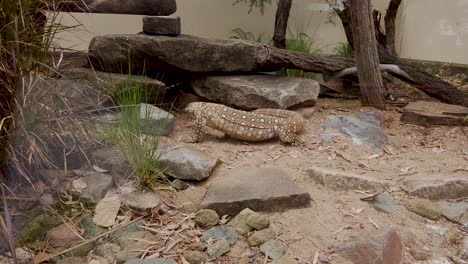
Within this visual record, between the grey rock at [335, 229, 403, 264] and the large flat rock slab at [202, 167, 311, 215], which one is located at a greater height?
the large flat rock slab at [202, 167, 311, 215]

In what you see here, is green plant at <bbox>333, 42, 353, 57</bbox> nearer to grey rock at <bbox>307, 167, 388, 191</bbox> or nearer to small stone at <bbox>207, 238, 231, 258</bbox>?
grey rock at <bbox>307, 167, 388, 191</bbox>

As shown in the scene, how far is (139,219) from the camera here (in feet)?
9.34

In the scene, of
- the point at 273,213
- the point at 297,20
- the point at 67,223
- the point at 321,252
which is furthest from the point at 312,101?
the point at 67,223

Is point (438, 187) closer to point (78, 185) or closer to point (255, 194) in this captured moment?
point (255, 194)

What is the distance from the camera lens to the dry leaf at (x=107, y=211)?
2.80 meters

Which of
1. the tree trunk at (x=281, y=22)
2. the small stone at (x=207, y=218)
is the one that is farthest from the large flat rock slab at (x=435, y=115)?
→ the small stone at (x=207, y=218)

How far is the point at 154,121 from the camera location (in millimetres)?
3816

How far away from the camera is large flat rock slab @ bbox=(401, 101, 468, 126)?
433cm

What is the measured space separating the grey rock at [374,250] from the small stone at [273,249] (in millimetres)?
279

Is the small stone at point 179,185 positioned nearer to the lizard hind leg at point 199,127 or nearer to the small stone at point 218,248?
the small stone at point 218,248

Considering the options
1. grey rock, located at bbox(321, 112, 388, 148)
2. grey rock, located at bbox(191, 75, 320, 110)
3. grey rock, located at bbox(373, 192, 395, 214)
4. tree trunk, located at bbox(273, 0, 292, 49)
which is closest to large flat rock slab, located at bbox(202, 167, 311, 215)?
grey rock, located at bbox(373, 192, 395, 214)

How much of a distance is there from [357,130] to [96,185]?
211 cm

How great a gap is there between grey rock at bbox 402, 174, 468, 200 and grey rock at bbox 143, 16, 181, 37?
242cm

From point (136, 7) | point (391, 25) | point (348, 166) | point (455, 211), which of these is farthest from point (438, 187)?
point (136, 7)
